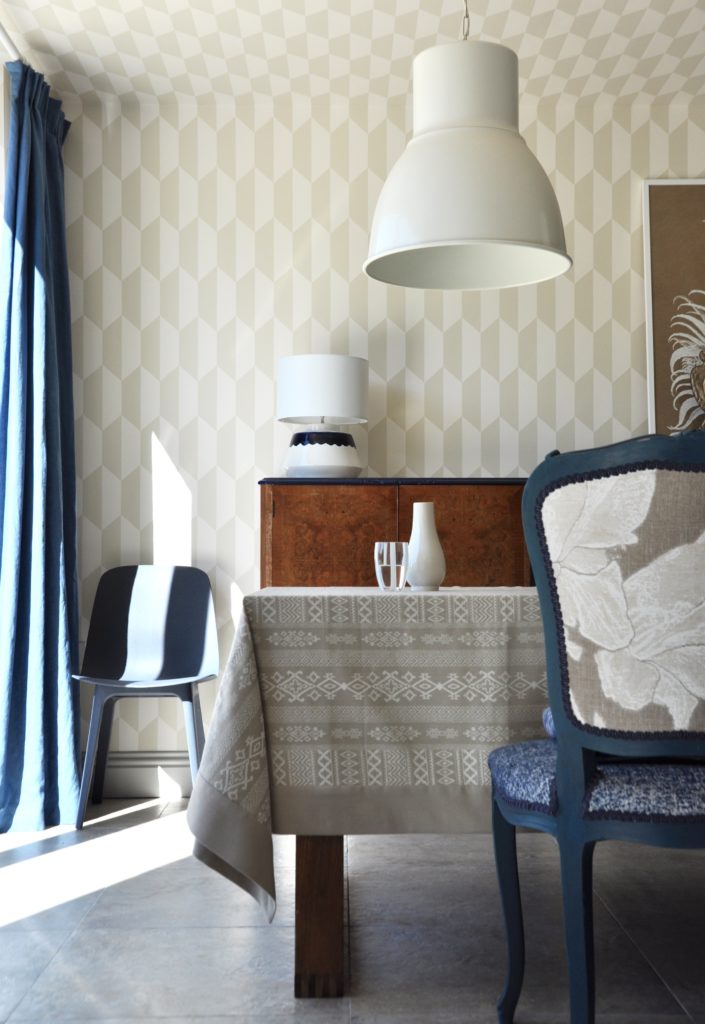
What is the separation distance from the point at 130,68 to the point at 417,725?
9.57 ft

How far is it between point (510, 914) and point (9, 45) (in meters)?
3.26

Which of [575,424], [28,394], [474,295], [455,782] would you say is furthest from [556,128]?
[455,782]

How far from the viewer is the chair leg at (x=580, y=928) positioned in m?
1.54

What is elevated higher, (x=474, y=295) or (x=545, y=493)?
(x=474, y=295)

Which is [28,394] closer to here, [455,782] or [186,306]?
[186,306]

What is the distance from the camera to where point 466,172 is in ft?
6.33

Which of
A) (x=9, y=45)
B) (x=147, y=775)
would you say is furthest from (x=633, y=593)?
(x=9, y=45)

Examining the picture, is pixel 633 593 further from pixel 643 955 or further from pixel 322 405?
pixel 322 405

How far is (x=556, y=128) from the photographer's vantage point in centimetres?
400

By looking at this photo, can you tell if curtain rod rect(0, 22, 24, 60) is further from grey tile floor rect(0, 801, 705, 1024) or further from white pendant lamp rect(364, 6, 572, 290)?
grey tile floor rect(0, 801, 705, 1024)

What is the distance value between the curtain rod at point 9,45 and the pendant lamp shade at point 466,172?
6.45 ft

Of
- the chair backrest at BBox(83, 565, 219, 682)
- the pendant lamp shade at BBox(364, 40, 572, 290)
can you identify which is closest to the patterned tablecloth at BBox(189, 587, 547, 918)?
the pendant lamp shade at BBox(364, 40, 572, 290)

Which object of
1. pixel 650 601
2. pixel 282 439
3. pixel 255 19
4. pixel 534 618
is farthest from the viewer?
pixel 282 439

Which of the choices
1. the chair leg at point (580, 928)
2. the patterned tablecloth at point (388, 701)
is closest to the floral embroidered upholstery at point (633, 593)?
the chair leg at point (580, 928)
